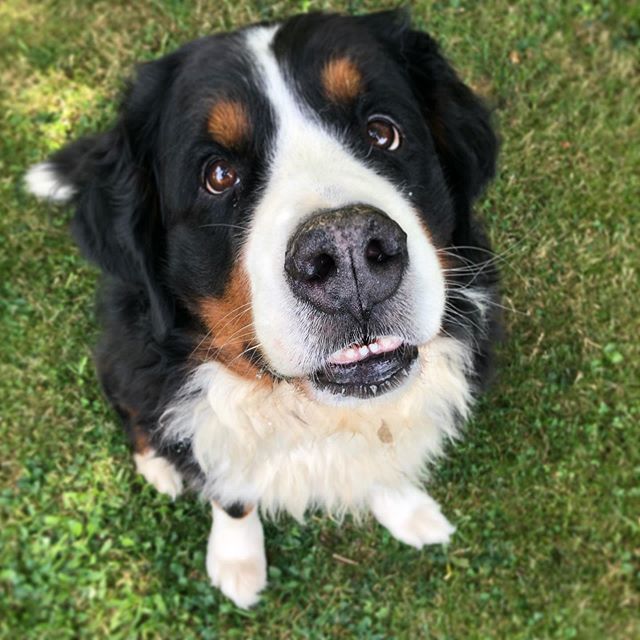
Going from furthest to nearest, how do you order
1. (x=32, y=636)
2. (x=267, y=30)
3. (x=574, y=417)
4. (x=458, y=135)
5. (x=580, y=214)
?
(x=580, y=214) → (x=574, y=417) → (x=32, y=636) → (x=458, y=135) → (x=267, y=30)

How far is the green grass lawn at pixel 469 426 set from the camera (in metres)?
3.63

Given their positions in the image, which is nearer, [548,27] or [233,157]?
[233,157]

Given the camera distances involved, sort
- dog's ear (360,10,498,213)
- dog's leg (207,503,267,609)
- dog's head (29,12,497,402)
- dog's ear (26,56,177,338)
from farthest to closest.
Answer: dog's leg (207,503,267,609), dog's ear (360,10,498,213), dog's ear (26,56,177,338), dog's head (29,12,497,402)

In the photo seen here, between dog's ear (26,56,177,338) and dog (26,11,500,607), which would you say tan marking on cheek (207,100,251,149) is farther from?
dog's ear (26,56,177,338)

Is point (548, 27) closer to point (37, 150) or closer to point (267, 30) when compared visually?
point (267, 30)

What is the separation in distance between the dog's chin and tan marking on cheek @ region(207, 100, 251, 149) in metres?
0.75

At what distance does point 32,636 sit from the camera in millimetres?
3590

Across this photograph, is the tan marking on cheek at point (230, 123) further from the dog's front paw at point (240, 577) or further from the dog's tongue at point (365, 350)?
the dog's front paw at point (240, 577)

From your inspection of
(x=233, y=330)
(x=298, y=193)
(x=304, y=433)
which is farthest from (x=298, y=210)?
(x=304, y=433)

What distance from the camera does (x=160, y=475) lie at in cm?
364

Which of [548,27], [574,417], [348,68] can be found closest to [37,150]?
[348,68]

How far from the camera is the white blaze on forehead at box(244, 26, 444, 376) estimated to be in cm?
204

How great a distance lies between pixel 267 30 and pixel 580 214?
7.74 ft

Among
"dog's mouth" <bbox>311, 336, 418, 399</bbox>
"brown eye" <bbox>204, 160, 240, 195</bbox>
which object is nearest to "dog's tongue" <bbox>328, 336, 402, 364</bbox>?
"dog's mouth" <bbox>311, 336, 418, 399</bbox>
